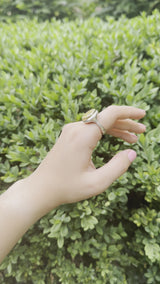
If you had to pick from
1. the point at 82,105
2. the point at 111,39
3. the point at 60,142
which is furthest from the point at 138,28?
the point at 60,142

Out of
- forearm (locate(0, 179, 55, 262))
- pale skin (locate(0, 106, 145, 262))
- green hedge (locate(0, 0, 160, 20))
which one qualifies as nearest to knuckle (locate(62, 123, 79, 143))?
pale skin (locate(0, 106, 145, 262))

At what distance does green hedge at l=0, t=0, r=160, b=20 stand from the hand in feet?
21.3

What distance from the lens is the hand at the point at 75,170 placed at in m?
1.55

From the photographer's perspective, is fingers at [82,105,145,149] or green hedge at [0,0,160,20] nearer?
fingers at [82,105,145,149]

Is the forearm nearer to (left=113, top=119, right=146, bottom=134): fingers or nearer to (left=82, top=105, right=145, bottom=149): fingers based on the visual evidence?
(left=82, top=105, right=145, bottom=149): fingers

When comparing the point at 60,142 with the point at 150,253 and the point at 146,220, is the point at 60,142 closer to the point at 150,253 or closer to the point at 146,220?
the point at 146,220

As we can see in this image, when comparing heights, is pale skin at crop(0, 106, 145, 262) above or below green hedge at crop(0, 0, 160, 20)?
below

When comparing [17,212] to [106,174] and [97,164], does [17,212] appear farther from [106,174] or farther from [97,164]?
[97,164]

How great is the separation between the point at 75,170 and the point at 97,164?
0.61 meters

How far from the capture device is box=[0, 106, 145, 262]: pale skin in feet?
5.05

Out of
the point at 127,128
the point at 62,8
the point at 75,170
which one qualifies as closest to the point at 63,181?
the point at 75,170

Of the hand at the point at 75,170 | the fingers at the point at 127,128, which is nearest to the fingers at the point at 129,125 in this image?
the fingers at the point at 127,128

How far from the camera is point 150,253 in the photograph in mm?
1968

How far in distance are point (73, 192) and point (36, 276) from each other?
4.70 ft
